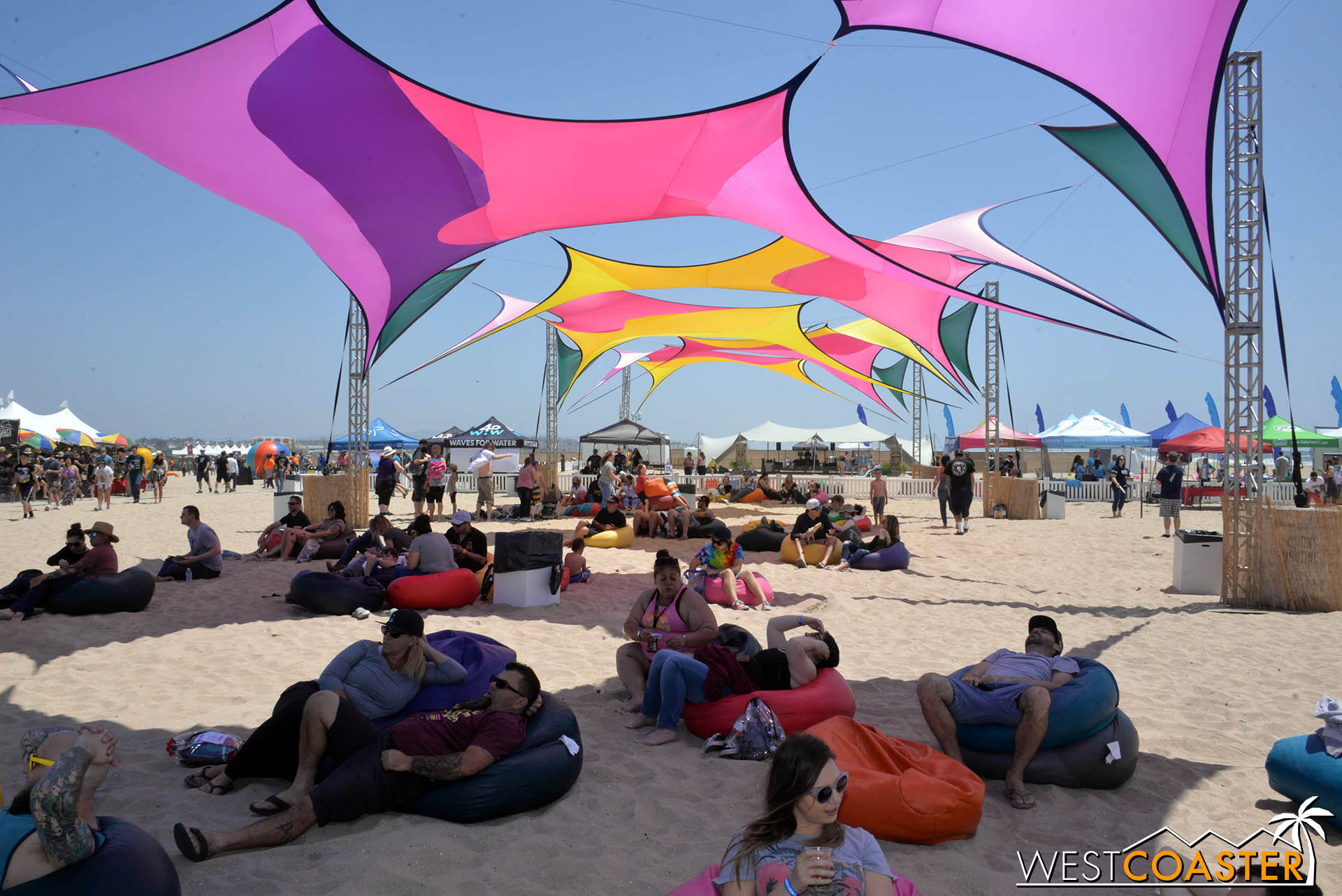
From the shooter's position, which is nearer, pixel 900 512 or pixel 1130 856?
pixel 1130 856

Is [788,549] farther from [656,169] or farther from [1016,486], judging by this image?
[1016,486]

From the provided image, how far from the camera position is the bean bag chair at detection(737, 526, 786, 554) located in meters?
11.0

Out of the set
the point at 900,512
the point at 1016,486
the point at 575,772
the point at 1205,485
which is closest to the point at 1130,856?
the point at 575,772

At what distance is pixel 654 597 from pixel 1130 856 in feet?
8.58

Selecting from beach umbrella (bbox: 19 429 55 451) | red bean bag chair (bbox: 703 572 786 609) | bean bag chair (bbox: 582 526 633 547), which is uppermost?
beach umbrella (bbox: 19 429 55 451)

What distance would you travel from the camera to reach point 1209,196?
5656 millimetres

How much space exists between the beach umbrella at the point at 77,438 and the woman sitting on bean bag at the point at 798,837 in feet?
116

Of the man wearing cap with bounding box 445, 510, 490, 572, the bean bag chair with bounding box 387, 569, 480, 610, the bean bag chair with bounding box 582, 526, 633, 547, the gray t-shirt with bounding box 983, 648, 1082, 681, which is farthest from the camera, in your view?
the bean bag chair with bounding box 582, 526, 633, 547

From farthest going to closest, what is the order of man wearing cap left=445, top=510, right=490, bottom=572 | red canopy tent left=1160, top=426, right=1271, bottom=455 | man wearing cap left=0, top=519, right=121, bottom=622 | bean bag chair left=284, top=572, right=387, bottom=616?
red canopy tent left=1160, top=426, right=1271, bottom=455 → man wearing cap left=445, top=510, right=490, bottom=572 → bean bag chair left=284, top=572, right=387, bottom=616 → man wearing cap left=0, top=519, right=121, bottom=622

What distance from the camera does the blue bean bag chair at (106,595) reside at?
6.31m

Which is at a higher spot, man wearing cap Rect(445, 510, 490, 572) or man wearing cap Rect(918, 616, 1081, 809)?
man wearing cap Rect(445, 510, 490, 572)

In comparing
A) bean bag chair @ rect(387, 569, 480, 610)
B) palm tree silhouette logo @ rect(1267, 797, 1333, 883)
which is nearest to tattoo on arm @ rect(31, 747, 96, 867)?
palm tree silhouette logo @ rect(1267, 797, 1333, 883)

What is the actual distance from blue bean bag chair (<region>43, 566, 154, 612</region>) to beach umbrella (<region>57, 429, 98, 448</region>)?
1141 inches

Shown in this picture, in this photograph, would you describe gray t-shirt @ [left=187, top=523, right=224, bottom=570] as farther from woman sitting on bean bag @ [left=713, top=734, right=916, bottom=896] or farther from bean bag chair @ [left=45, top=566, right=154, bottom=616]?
woman sitting on bean bag @ [left=713, top=734, right=916, bottom=896]
